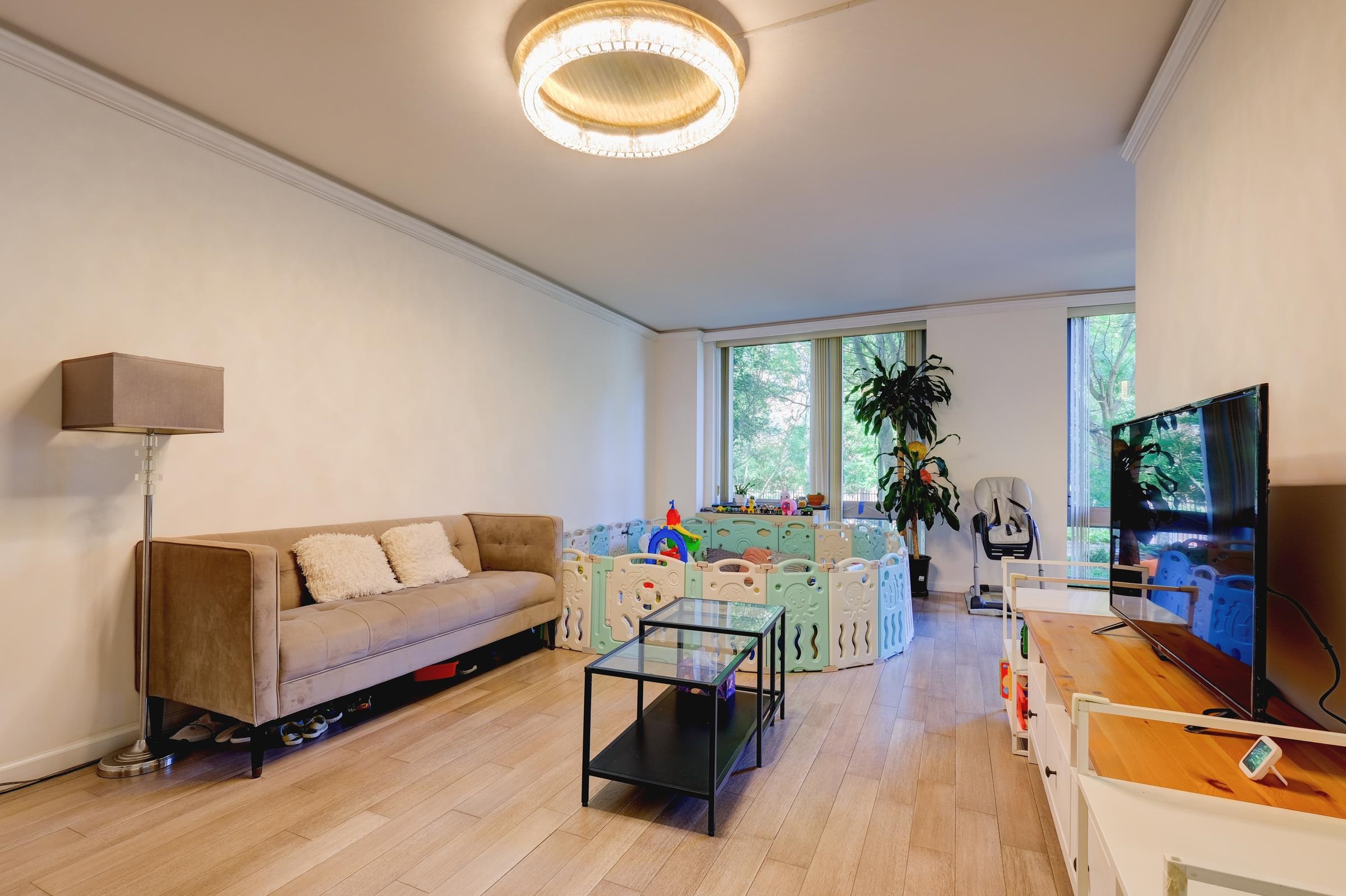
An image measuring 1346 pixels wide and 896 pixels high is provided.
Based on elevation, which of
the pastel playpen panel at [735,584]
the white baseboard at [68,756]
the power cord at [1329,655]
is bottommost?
the white baseboard at [68,756]

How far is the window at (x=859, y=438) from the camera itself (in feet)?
21.5

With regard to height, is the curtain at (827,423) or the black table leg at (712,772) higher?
the curtain at (827,423)

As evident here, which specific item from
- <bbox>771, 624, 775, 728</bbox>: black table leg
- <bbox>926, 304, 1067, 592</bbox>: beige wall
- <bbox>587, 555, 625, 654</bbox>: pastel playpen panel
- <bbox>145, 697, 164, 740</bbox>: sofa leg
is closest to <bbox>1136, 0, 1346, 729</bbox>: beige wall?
<bbox>771, 624, 775, 728</bbox>: black table leg

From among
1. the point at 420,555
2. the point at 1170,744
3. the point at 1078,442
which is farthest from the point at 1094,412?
the point at 420,555

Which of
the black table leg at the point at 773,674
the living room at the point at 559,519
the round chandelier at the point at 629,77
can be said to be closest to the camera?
the living room at the point at 559,519

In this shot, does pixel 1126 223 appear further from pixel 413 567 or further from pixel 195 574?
pixel 195 574

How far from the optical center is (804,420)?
6.95m

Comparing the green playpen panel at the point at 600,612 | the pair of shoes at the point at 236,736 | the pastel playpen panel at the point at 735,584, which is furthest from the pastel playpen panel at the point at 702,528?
the pair of shoes at the point at 236,736

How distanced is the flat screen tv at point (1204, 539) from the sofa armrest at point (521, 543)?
9.85 feet

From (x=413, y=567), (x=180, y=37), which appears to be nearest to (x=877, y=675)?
(x=413, y=567)

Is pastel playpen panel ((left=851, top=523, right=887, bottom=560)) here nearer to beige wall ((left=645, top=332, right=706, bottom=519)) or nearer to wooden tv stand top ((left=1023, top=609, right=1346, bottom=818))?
beige wall ((left=645, top=332, right=706, bottom=519))

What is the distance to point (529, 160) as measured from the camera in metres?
3.23

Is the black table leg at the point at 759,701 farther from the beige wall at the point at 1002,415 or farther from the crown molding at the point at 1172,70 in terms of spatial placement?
the beige wall at the point at 1002,415

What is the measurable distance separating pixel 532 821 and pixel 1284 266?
2.75 m
